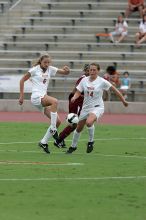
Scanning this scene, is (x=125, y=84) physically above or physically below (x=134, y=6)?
below

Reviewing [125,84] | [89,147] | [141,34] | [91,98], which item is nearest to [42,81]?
[91,98]

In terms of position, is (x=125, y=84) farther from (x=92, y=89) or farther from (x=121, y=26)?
(x=92, y=89)

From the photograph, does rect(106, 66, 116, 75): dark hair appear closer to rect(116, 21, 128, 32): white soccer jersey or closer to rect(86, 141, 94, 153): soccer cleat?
rect(116, 21, 128, 32): white soccer jersey

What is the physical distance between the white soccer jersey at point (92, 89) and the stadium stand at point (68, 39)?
16485 mm

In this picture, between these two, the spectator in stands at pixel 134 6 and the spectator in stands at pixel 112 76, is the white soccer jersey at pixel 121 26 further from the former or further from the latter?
the spectator in stands at pixel 112 76

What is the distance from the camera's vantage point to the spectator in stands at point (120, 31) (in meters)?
38.3

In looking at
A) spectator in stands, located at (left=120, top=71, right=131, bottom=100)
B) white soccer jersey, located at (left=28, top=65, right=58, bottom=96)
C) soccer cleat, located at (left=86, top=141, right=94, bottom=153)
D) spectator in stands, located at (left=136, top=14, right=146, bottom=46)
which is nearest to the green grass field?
soccer cleat, located at (left=86, top=141, right=94, bottom=153)

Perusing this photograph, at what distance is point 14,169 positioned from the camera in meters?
14.7

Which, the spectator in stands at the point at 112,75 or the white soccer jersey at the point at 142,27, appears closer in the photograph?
the spectator in stands at the point at 112,75

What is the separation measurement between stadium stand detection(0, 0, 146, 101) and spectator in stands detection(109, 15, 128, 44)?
254mm

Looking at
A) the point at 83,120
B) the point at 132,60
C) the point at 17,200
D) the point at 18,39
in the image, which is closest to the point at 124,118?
the point at 132,60

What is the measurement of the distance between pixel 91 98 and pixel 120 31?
20.8m

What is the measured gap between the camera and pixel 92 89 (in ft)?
58.6

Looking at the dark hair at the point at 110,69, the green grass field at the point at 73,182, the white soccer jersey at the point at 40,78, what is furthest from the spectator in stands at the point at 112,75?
the white soccer jersey at the point at 40,78
